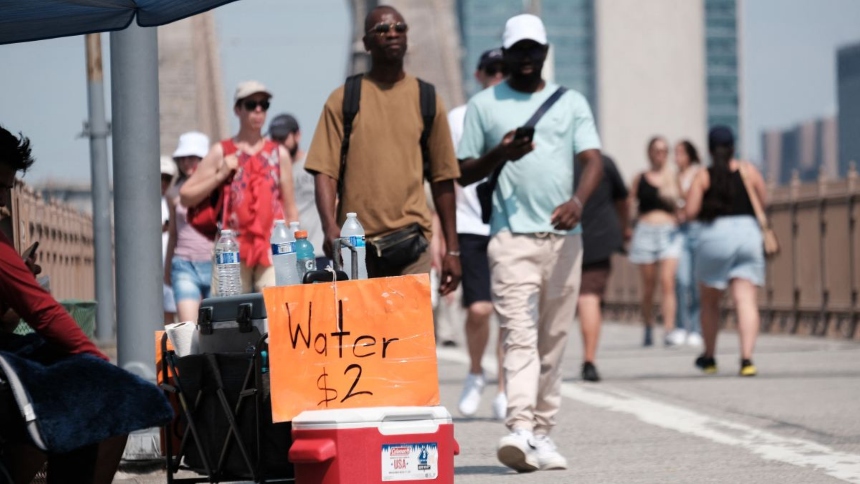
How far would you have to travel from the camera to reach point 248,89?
9.09 m

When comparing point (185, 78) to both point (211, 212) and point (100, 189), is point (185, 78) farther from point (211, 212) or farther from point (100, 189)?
point (211, 212)

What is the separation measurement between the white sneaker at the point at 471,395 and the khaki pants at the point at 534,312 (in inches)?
78.3

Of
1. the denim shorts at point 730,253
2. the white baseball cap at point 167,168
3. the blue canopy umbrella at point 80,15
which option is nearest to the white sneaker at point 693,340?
the denim shorts at point 730,253

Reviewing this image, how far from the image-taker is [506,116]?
7.88 meters

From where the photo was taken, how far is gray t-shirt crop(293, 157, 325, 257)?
9.69m

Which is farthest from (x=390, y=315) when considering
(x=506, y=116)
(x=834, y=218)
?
(x=834, y=218)

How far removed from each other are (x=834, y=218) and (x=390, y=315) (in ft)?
41.0

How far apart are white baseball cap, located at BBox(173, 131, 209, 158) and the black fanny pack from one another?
391 centimetres

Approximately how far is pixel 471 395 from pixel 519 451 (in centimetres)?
257

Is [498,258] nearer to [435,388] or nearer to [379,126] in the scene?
[379,126]

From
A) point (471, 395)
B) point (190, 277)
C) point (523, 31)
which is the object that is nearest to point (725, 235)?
point (471, 395)

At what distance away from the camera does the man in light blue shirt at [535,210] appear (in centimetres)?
763

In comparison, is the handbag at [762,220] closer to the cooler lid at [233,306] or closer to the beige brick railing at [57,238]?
the beige brick railing at [57,238]

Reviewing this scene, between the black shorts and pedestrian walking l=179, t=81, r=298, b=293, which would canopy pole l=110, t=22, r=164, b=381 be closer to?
pedestrian walking l=179, t=81, r=298, b=293
